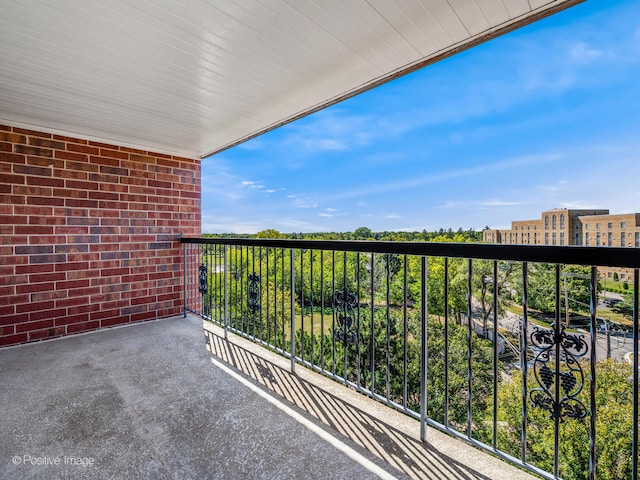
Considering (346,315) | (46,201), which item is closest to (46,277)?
(46,201)

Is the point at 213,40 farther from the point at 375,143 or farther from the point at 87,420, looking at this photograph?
the point at 375,143

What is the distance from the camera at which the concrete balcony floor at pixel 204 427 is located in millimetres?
1376

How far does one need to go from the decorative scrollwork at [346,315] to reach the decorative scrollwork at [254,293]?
1.03 meters

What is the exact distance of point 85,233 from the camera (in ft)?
11.2

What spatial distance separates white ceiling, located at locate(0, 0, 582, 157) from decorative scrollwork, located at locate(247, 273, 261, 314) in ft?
5.13

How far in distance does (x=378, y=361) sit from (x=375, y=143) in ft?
82.8

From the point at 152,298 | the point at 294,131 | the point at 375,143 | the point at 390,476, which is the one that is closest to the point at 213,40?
the point at 390,476

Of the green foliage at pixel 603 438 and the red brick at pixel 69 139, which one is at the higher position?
the red brick at pixel 69 139

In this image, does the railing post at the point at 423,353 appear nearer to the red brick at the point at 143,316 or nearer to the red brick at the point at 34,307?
the red brick at the point at 143,316

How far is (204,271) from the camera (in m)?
3.78

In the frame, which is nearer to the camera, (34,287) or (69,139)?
(34,287)

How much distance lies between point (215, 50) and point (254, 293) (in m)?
1.96

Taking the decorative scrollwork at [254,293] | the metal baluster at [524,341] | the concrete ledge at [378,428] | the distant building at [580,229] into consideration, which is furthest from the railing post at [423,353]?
the distant building at [580,229]

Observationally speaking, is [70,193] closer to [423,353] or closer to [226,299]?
[226,299]
